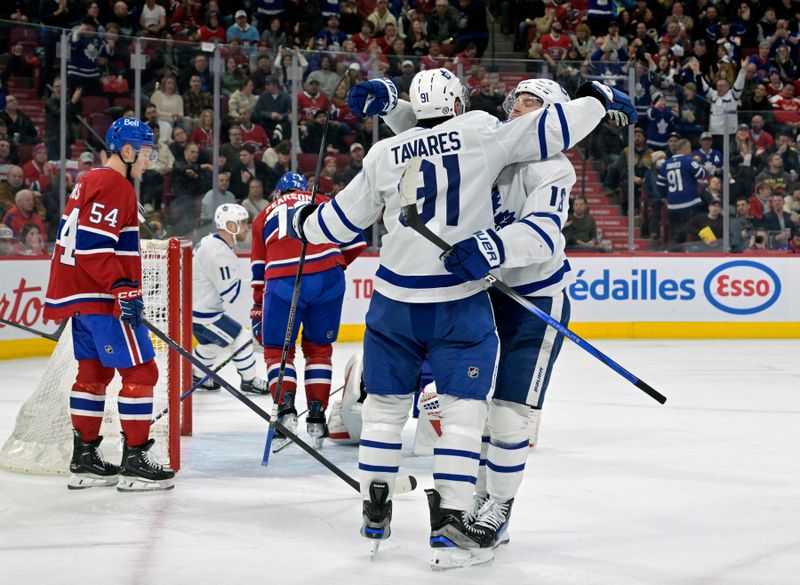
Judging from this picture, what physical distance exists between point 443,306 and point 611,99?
82 centimetres

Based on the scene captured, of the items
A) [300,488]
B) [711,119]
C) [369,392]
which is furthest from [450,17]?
[369,392]

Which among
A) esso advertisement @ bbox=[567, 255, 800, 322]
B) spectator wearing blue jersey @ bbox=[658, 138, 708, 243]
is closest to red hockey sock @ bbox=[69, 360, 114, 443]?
esso advertisement @ bbox=[567, 255, 800, 322]

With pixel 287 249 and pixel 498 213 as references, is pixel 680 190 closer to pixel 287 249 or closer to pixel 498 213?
pixel 287 249

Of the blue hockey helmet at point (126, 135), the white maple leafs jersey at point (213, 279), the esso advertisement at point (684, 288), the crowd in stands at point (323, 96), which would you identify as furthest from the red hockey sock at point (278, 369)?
the esso advertisement at point (684, 288)

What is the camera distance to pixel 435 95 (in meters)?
3.30

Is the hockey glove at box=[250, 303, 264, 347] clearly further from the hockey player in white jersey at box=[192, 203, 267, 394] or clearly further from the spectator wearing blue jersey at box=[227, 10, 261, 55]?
the spectator wearing blue jersey at box=[227, 10, 261, 55]

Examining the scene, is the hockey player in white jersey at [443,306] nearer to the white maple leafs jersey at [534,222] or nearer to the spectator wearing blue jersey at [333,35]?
the white maple leafs jersey at [534,222]

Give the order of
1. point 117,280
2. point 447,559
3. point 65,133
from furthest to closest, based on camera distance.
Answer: point 65,133
point 117,280
point 447,559

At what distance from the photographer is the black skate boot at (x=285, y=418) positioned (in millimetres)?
5098

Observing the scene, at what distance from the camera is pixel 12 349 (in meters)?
8.83

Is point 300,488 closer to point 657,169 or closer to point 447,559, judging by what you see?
point 447,559

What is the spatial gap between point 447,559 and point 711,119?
8.20 meters

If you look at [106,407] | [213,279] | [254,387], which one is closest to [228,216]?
[213,279]

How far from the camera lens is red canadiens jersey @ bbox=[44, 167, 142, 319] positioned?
4035 millimetres
